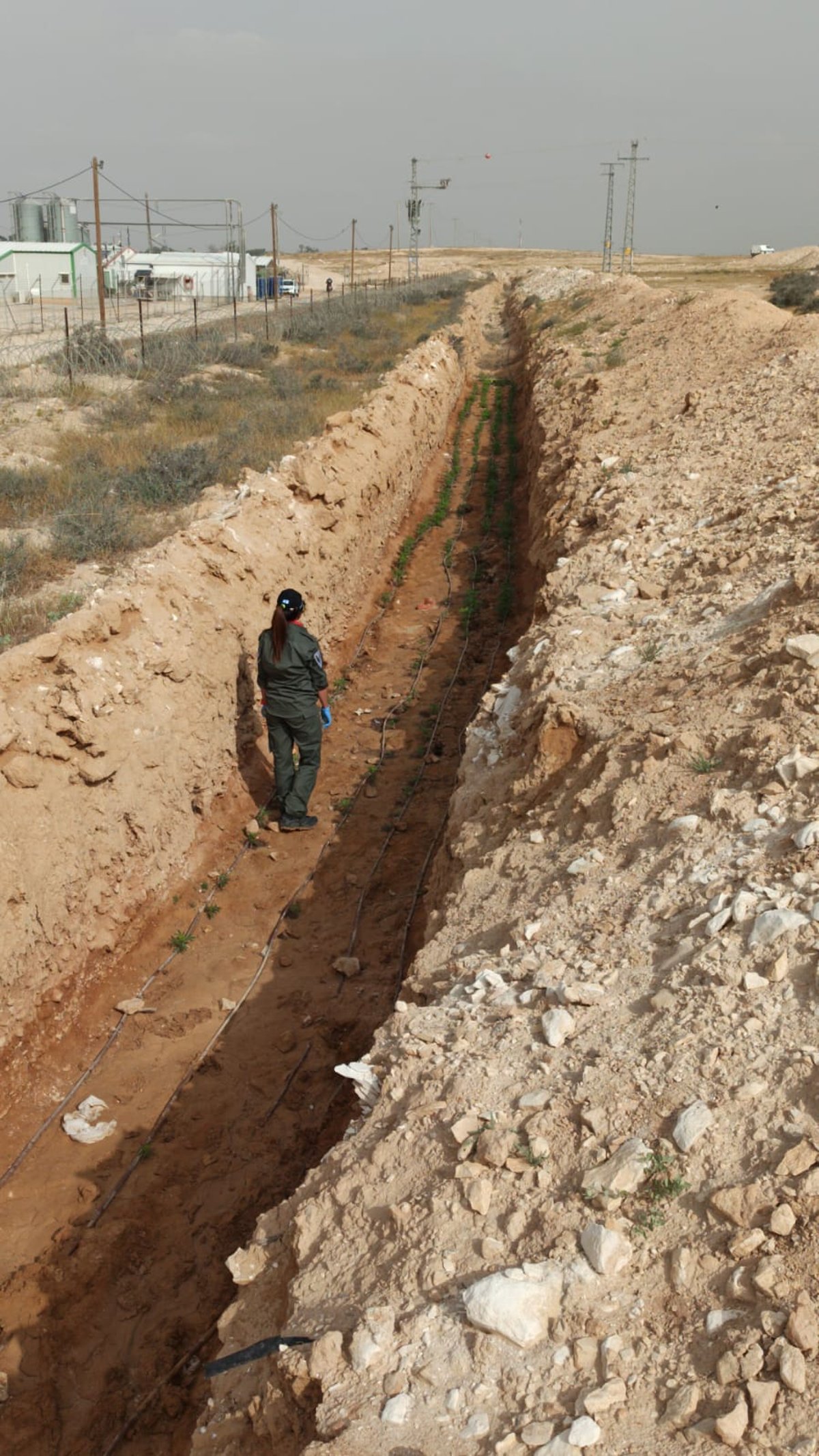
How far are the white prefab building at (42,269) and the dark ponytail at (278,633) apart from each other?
40.8m

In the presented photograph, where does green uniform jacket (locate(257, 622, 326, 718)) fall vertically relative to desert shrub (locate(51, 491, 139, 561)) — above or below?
below

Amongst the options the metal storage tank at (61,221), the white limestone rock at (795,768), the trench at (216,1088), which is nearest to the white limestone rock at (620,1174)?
the white limestone rock at (795,768)

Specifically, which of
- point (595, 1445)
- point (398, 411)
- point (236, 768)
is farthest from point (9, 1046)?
point (398, 411)

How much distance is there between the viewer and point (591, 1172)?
338cm

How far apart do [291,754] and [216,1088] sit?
314cm

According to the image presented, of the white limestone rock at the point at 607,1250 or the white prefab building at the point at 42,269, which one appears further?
the white prefab building at the point at 42,269

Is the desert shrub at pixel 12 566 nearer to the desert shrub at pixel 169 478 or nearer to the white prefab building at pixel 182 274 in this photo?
the desert shrub at pixel 169 478

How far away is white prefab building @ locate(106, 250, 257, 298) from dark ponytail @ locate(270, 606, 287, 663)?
43.3 m

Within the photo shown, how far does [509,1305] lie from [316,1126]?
10.5 feet

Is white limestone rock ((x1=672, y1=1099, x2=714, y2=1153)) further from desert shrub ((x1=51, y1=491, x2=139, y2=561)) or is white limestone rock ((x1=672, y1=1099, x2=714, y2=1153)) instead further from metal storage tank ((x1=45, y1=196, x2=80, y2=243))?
metal storage tank ((x1=45, y1=196, x2=80, y2=243))

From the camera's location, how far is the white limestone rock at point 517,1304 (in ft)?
9.79

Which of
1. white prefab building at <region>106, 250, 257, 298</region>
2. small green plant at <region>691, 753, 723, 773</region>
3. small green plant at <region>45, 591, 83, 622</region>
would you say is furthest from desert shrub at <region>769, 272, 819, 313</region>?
small green plant at <region>691, 753, 723, 773</region>

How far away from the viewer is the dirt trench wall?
21.8 ft

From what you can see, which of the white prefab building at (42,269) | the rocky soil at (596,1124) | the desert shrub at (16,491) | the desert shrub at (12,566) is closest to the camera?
the rocky soil at (596,1124)
